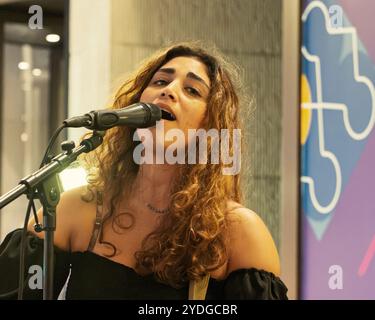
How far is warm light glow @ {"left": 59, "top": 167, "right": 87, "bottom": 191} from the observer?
163 cm

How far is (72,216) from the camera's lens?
63.4 inches

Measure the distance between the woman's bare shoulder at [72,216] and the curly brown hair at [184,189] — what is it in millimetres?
19

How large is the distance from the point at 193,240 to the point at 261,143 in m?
0.51

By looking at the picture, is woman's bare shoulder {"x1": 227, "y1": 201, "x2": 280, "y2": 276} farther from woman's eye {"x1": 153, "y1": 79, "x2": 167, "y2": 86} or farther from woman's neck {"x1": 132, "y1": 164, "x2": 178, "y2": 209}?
woman's eye {"x1": 153, "y1": 79, "x2": 167, "y2": 86}

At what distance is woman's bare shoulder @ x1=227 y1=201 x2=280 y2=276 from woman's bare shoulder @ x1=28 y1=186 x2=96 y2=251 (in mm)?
287

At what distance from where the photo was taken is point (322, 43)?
6.61ft

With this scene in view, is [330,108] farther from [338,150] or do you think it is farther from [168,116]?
[168,116]

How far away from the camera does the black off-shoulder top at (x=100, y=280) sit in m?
1.54

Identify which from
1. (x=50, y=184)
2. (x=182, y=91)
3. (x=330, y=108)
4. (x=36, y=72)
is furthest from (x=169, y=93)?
(x=36, y=72)

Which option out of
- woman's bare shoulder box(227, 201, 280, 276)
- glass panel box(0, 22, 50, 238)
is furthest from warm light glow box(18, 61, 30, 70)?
woman's bare shoulder box(227, 201, 280, 276)

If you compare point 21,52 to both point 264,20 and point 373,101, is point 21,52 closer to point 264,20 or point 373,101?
point 264,20

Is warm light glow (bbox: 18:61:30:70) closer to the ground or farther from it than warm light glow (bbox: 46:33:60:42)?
farther from it

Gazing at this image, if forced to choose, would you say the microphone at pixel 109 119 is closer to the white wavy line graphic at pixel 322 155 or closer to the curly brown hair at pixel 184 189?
the curly brown hair at pixel 184 189

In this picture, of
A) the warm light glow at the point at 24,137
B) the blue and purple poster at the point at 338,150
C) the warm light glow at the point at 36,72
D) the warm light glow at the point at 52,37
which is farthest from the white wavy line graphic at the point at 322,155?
the warm light glow at the point at 24,137
